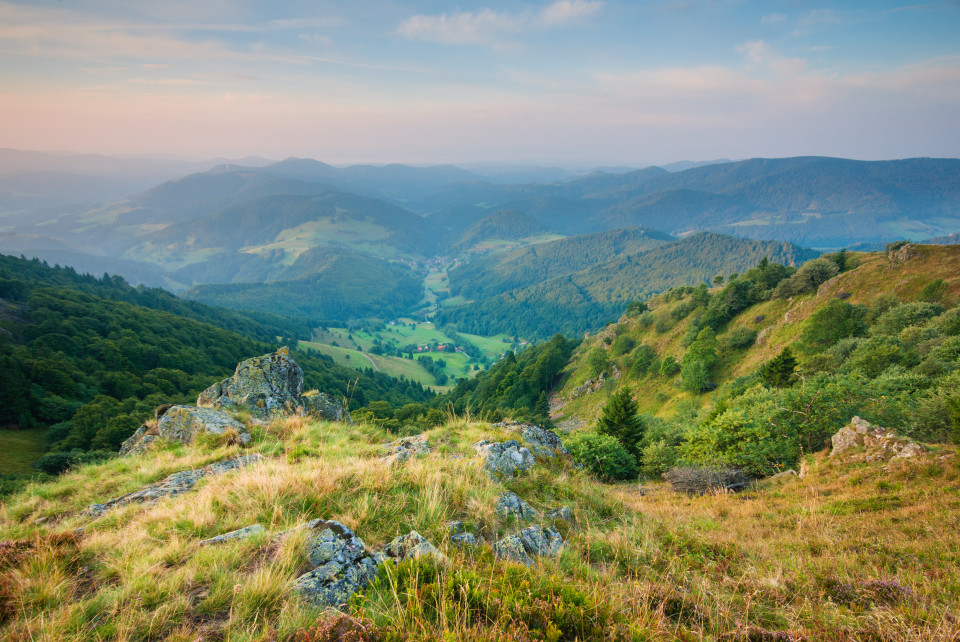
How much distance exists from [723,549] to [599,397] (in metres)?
61.0

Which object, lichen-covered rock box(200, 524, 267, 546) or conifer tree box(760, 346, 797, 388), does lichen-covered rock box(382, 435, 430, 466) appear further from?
conifer tree box(760, 346, 797, 388)

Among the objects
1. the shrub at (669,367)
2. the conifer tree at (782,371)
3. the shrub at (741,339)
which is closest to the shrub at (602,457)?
the conifer tree at (782,371)

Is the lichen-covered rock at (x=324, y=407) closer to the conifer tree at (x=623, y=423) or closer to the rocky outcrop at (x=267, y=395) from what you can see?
the rocky outcrop at (x=267, y=395)

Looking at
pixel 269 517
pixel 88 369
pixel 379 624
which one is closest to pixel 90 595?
pixel 269 517

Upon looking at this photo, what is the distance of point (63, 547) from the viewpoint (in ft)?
14.9

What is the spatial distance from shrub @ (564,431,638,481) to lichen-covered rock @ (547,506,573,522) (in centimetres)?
965

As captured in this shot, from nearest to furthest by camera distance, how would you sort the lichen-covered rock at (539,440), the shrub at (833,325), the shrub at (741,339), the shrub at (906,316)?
the lichen-covered rock at (539,440)
the shrub at (906,316)
the shrub at (833,325)
the shrub at (741,339)

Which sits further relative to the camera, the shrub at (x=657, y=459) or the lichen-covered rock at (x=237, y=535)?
the shrub at (x=657, y=459)

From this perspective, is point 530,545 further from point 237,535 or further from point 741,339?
point 741,339

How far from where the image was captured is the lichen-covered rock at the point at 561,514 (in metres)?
7.05

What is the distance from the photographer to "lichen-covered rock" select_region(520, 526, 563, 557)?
5.62 metres

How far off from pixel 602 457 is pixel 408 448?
10.6 m

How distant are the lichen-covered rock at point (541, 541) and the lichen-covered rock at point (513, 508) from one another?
48 cm

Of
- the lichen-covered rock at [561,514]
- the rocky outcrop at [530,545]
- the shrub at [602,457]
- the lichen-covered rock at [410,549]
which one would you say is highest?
the lichen-covered rock at [410,549]
